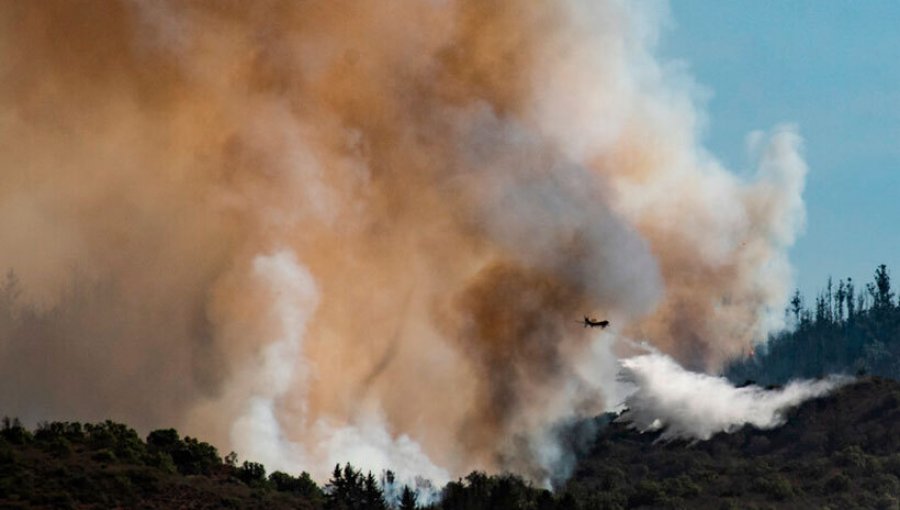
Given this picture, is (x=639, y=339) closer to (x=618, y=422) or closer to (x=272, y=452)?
(x=618, y=422)

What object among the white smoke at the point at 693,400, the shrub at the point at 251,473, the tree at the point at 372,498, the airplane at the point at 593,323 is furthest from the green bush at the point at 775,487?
the shrub at the point at 251,473

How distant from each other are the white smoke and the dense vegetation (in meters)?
1.93

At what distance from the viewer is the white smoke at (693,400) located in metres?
171

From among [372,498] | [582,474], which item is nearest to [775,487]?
[582,474]

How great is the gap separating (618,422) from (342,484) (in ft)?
256

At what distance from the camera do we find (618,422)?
189m

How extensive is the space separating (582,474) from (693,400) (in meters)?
18.1

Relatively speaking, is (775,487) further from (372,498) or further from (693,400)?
(372,498)

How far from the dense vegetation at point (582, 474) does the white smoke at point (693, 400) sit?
75.9 inches

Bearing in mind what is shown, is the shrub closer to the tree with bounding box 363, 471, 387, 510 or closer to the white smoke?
the tree with bounding box 363, 471, 387, 510

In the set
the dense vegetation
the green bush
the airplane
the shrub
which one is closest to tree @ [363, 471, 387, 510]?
the dense vegetation

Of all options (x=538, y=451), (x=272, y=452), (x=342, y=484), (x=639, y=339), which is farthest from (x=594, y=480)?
(x=342, y=484)

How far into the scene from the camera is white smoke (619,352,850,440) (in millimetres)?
170625

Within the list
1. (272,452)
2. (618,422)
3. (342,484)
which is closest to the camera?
(342,484)
